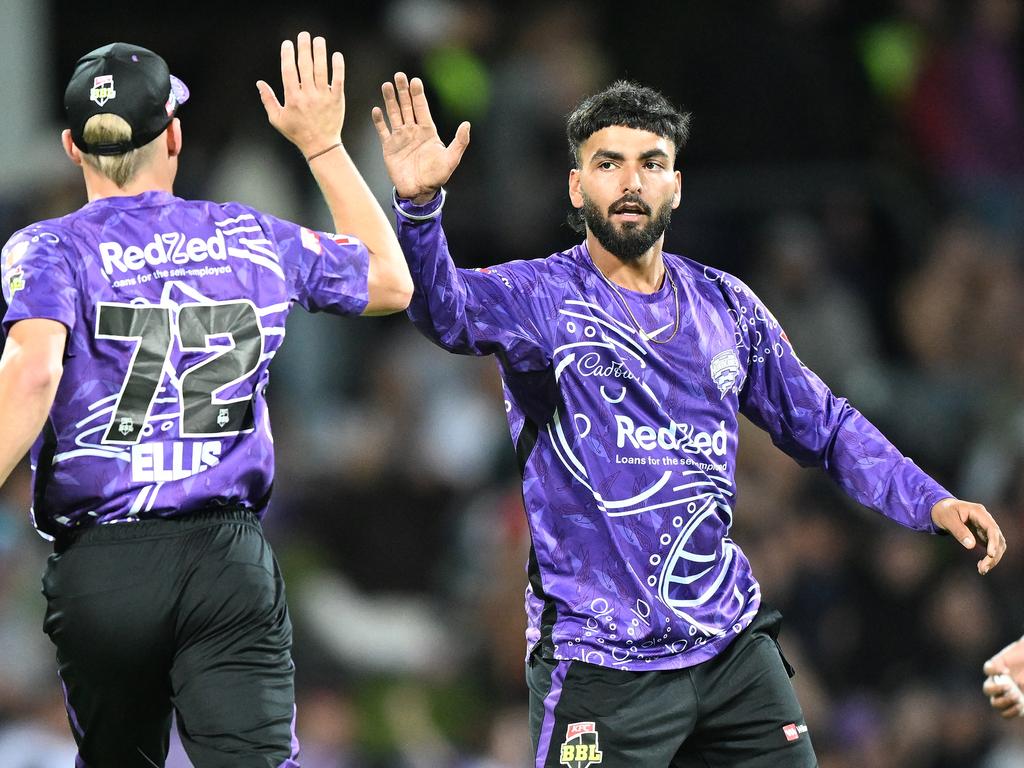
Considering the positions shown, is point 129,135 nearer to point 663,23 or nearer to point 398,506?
point 398,506

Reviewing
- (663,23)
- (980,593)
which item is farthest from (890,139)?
(980,593)

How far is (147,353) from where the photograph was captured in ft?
14.8

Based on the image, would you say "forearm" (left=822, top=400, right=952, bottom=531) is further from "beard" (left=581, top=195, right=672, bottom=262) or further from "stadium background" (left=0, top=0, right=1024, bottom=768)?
"stadium background" (left=0, top=0, right=1024, bottom=768)

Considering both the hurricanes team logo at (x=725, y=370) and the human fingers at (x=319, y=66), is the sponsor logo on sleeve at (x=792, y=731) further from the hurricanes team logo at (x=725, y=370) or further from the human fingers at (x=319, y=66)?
the human fingers at (x=319, y=66)

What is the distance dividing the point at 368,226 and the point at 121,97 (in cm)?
80

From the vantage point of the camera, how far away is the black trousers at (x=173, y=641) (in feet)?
14.6

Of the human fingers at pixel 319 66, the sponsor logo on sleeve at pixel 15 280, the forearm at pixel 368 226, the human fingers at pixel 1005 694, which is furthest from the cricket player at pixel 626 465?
the sponsor logo on sleeve at pixel 15 280

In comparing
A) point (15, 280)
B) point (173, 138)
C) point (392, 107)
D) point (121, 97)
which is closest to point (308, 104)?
point (392, 107)

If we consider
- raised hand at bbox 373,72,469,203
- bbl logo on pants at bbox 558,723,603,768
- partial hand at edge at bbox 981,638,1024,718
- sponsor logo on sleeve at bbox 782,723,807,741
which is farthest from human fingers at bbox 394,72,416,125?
partial hand at edge at bbox 981,638,1024,718

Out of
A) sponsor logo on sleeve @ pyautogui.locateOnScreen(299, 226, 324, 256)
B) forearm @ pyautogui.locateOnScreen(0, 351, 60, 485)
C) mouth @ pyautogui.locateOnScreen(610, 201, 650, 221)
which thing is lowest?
forearm @ pyautogui.locateOnScreen(0, 351, 60, 485)

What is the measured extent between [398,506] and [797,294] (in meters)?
2.89

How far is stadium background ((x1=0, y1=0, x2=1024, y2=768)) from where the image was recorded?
9430 mm

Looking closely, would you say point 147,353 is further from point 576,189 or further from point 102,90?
A: point 576,189

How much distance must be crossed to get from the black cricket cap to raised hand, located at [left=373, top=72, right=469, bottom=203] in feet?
2.23
